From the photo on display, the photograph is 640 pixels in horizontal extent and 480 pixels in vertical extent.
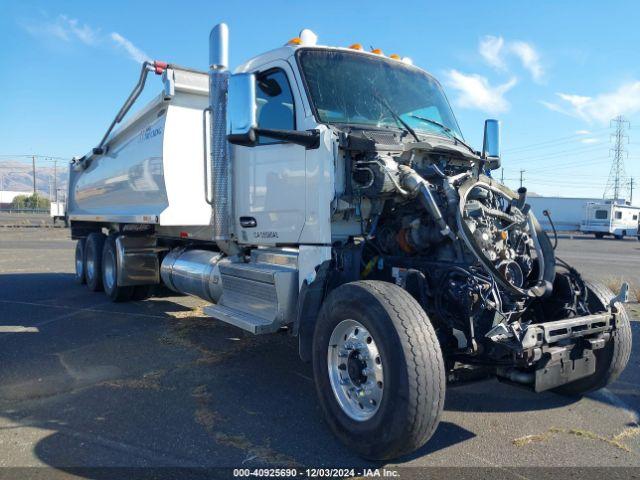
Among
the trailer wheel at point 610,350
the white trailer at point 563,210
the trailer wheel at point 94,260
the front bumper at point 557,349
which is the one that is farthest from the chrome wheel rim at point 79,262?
the white trailer at point 563,210

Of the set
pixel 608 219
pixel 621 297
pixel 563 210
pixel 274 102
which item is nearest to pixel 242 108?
pixel 274 102

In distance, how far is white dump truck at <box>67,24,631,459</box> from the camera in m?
3.40

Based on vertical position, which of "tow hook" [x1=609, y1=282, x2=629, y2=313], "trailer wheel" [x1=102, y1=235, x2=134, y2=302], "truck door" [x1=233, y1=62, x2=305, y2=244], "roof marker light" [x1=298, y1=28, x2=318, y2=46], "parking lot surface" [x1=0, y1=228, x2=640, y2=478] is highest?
"roof marker light" [x1=298, y1=28, x2=318, y2=46]

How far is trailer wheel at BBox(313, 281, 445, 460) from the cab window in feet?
6.50

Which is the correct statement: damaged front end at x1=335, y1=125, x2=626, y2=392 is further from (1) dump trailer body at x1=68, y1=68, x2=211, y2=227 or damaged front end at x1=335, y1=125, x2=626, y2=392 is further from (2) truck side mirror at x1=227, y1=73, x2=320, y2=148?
(1) dump trailer body at x1=68, y1=68, x2=211, y2=227

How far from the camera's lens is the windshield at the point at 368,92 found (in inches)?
187

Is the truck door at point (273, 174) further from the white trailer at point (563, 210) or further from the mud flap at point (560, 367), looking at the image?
the white trailer at point (563, 210)

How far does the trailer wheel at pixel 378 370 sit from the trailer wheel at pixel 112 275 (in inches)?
227

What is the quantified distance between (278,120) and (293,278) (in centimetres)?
152

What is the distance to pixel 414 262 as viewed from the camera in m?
4.12

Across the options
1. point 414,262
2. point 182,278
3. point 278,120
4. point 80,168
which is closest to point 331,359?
point 414,262

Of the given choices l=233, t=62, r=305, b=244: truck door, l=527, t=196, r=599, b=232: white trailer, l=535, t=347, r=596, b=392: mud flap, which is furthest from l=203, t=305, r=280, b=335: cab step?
l=527, t=196, r=599, b=232: white trailer

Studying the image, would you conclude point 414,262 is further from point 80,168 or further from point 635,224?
point 635,224

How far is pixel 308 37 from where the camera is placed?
5207 mm
